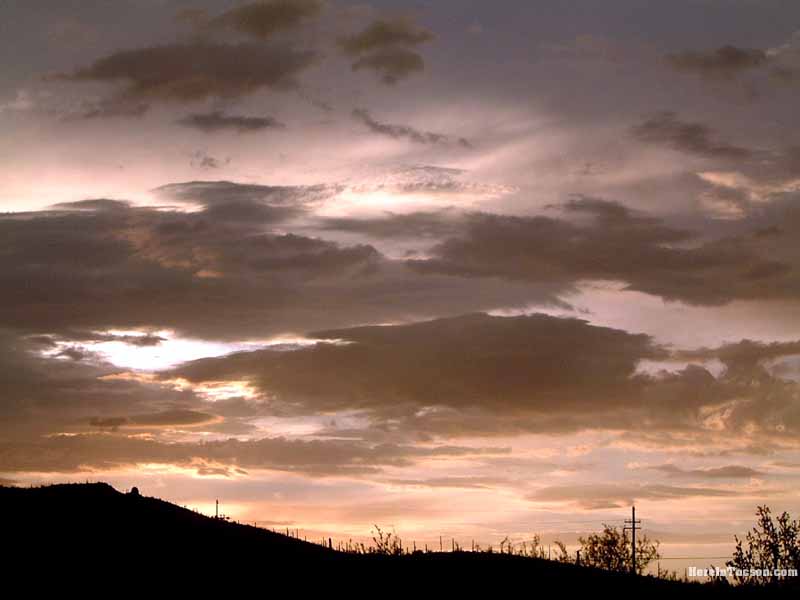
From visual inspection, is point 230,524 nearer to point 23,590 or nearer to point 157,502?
point 157,502

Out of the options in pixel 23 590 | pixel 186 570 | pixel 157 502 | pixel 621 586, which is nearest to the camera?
pixel 23 590

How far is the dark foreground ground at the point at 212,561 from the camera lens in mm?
47625

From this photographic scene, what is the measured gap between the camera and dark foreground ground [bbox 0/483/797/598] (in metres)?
47.6

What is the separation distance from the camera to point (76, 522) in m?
54.2

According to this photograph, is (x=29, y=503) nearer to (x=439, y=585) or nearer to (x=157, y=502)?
(x=157, y=502)

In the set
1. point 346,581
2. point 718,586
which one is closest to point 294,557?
point 346,581

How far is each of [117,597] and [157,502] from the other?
743 inches

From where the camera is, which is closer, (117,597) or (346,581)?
(117,597)

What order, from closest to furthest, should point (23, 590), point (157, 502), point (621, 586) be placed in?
point (23, 590)
point (621, 586)
point (157, 502)

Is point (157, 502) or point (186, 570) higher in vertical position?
point (157, 502)

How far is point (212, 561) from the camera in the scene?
5109cm

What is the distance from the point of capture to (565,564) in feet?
187

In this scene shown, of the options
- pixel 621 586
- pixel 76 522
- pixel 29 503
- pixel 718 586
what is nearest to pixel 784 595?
pixel 718 586

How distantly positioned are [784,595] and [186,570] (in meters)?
31.9
